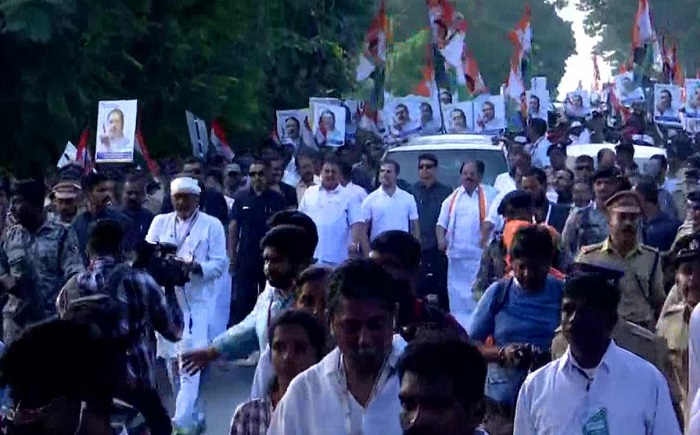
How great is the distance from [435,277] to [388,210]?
2.70 ft

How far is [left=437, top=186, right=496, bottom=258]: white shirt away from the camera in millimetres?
13320

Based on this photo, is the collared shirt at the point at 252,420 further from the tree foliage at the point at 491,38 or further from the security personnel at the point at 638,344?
the tree foliage at the point at 491,38

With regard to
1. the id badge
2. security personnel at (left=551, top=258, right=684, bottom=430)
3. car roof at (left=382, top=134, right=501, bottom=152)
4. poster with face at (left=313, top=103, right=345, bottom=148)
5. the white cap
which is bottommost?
the id badge

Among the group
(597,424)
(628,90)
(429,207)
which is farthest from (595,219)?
(628,90)

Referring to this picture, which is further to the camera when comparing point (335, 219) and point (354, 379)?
point (335, 219)

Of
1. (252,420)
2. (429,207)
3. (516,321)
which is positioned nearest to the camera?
(252,420)

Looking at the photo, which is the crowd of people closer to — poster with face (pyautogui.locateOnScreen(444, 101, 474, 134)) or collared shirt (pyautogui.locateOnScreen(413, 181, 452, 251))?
collared shirt (pyautogui.locateOnScreen(413, 181, 452, 251))

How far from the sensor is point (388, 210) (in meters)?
13.5

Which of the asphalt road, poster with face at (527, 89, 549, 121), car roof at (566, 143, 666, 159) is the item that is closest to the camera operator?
the asphalt road

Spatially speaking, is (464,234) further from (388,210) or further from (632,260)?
(632,260)

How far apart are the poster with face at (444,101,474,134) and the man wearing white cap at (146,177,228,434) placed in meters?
13.8

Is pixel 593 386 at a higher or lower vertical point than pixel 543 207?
lower

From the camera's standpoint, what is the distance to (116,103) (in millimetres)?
15953

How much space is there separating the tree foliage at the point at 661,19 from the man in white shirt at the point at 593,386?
70.6 m
